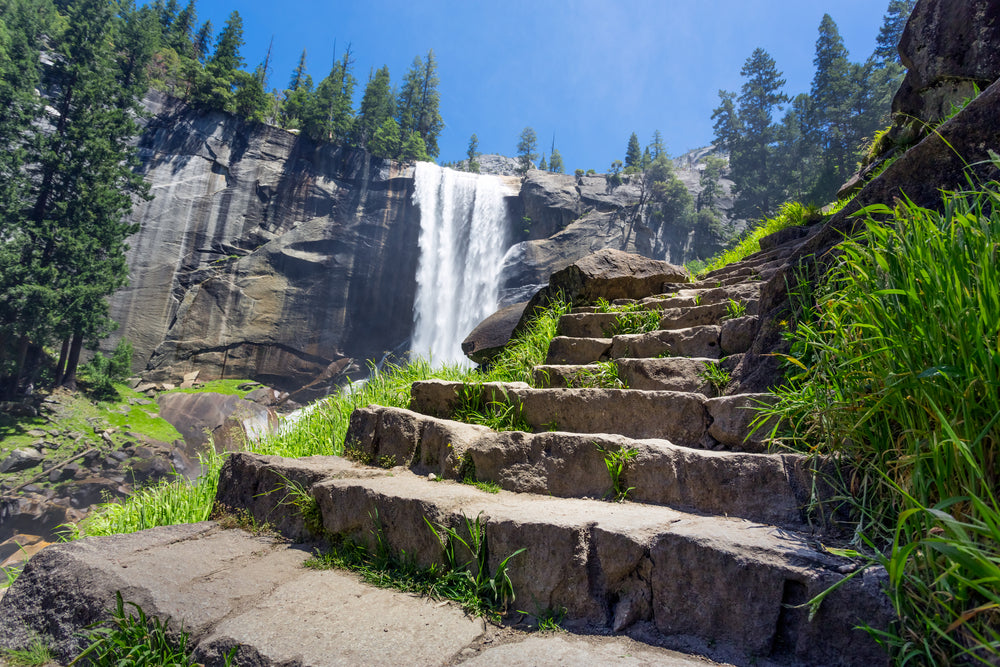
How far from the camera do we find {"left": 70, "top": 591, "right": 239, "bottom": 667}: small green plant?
1.79 meters

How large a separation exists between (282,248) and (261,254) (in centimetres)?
92

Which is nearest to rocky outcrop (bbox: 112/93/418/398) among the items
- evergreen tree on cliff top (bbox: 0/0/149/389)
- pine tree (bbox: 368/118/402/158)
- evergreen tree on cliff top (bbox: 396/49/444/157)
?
evergreen tree on cliff top (bbox: 0/0/149/389)

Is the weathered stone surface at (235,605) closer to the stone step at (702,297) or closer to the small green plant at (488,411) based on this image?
the small green plant at (488,411)

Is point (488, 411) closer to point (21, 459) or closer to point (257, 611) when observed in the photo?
point (257, 611)

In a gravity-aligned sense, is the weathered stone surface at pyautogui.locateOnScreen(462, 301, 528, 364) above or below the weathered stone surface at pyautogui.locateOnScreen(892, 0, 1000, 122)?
below

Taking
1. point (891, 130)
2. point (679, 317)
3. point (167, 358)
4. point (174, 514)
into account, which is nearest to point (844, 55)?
point (891, 130)

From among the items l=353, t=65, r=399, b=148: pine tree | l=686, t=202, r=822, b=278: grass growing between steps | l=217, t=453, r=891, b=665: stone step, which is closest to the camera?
l=217, t=453, r=891, b=665: stone step

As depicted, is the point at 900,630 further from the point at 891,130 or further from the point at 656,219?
the point at 656,219

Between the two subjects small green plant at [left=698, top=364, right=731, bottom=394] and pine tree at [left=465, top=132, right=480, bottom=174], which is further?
pine tree at [left=465, top=132, right=480, bottom=174]

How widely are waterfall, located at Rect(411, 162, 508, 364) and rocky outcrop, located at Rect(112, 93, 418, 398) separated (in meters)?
0.90

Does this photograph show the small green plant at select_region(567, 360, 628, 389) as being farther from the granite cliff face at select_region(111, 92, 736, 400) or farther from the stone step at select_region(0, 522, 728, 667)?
the granite cliff face at select_region(111, 92, 736, 400)

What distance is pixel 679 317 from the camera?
4.12m

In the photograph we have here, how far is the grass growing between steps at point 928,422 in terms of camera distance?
1041 mm

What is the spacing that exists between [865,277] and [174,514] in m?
4.20
